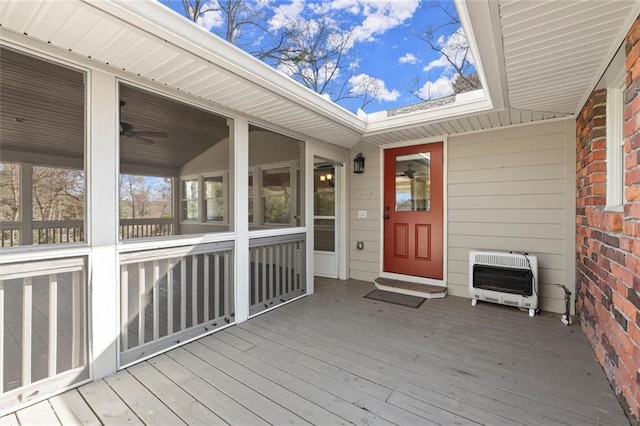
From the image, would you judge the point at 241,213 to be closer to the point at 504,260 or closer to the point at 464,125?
the point at 464,125

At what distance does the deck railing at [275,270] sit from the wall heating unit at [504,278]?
2254 mm

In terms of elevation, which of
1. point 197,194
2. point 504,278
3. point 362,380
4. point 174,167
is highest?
point 174,167

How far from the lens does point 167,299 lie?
250cm

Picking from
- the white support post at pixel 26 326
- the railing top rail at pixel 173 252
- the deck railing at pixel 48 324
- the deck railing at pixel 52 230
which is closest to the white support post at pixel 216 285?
the railing top rail at pixel 173 252

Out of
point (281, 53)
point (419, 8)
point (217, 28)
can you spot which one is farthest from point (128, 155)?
point (419, 8)

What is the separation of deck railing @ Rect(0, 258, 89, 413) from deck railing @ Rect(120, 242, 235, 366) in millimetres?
262

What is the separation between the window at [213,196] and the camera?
223 inches

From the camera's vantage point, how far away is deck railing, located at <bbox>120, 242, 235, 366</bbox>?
2225 millimetres

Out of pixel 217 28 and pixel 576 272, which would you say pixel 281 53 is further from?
pixel 576 272

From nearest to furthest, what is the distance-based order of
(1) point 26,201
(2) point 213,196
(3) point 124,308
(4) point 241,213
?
(3) point 124,308 < (4) point 241,213 < (1) point 26,201 < (2) point 213,196

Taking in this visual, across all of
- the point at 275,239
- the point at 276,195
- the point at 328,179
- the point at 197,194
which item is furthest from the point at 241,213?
the point at 197,194

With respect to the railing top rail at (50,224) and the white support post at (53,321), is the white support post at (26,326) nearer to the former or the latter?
the white support post at (53,321)

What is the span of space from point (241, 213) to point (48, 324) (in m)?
1.71

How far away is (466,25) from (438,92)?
3419mm
